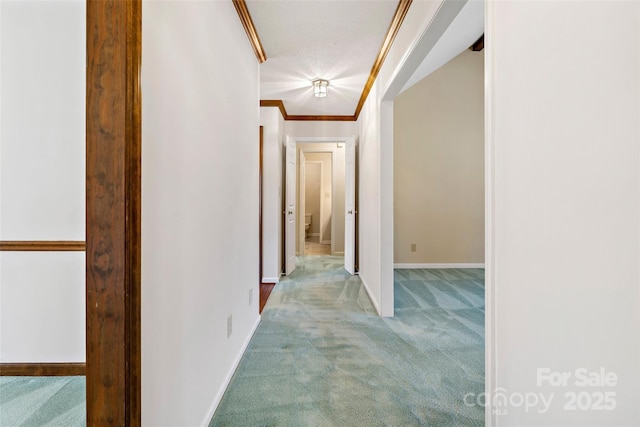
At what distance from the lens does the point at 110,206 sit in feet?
2.54

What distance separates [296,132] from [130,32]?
384cm

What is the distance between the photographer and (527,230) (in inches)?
33.3

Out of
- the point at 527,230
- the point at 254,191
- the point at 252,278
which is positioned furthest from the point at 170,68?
the point at 252,278

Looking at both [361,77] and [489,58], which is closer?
[489,58]

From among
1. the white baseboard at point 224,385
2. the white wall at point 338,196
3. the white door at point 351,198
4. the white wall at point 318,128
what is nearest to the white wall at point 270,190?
the white wall at point 318,128

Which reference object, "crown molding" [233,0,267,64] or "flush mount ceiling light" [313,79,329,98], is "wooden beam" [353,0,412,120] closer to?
"flush mount ceiling light" [313,79,329,98]

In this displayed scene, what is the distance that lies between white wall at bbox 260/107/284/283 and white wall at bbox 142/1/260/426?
1.82 metres

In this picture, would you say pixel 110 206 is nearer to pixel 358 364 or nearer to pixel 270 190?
pixel 358 364

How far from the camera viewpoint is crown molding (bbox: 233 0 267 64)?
193cm

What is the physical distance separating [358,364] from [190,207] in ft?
4.81

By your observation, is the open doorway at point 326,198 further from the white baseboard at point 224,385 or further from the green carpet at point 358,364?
the white baseboard at point 224,385

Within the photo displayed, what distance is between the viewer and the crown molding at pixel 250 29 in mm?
1931

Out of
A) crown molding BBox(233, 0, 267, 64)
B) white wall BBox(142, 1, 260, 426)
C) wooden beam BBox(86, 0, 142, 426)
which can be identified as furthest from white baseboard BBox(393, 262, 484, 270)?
wooden beam BBox(86, 0, 142, 426)

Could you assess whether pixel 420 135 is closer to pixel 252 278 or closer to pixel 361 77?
pixel 361 77
